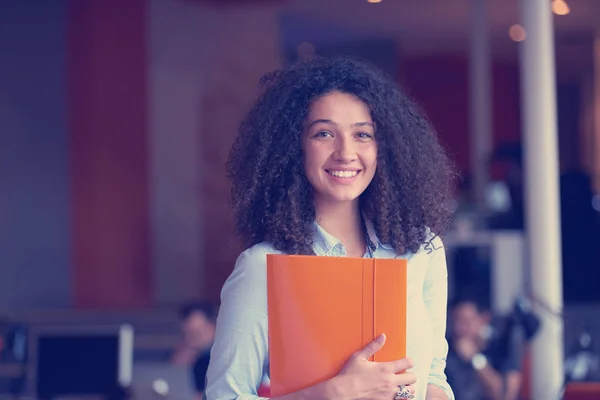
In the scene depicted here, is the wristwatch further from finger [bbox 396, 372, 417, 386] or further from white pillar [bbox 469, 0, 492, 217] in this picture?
white pillar [bbox 469, 0, 492, 217]

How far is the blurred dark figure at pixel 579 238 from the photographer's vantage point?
30.5 ft

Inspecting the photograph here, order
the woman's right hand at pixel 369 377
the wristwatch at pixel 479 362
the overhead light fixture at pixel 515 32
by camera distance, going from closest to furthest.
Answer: the woman's right hand at pixel 369 377
the wristwatch at pixel 479 362
the overhead light fixture at pixel 515 32

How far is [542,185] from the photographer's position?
15.3 ft

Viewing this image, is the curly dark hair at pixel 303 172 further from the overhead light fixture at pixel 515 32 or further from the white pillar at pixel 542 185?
the overhead light fixture at pixel 515 32

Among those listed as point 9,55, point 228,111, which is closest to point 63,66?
point 9,55

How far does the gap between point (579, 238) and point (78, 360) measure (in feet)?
20.5

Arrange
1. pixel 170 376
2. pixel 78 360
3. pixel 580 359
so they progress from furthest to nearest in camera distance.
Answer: pixel 170 376, pixel 580 359, pixel 78 360

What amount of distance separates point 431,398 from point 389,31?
12698mm

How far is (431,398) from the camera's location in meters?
1.54

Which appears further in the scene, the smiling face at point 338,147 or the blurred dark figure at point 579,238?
the blurred dark figure at point 579,238

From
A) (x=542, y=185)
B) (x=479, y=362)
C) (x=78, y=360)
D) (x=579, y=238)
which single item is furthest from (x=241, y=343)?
(x=579, y=238)

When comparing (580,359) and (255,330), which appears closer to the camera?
(255,330)

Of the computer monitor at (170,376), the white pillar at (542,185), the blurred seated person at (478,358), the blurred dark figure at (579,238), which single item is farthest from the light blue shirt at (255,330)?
the blurred dark figure at (579,238)

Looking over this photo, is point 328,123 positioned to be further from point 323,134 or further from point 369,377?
point 369,377
